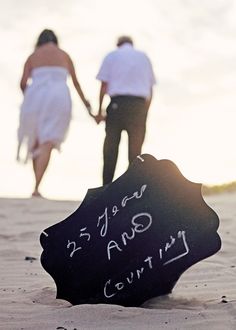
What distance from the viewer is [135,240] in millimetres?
3492

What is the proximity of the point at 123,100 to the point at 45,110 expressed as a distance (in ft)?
3.39

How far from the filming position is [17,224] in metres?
6.37

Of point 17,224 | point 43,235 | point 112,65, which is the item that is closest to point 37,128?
point 112,65

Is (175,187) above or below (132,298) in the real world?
above

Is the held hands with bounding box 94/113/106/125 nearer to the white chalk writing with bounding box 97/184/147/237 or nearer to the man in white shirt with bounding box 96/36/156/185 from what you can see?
the man in white shirt with bounding box 96/36/156/185

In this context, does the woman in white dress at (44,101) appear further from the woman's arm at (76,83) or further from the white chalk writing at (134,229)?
the white chalk writing at (134,229)

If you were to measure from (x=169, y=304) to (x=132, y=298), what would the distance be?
0.48 feet

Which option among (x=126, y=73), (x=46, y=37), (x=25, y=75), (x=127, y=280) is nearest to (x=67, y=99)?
(x=25, y=75)

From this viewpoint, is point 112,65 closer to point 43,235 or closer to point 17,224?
point 17,224

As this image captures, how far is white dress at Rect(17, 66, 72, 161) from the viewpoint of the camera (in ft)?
25.6

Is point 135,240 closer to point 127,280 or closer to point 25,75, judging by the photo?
point 127,280

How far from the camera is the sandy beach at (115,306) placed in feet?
10.4

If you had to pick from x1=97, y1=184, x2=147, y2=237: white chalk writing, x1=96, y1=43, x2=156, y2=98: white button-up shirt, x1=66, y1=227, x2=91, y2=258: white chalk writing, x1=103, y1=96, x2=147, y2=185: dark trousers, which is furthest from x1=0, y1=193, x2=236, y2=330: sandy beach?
x1=96, y1=43, x2=156, y2=98: white button-up shirt

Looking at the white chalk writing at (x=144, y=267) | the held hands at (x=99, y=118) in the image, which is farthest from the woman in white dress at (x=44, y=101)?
the white chalk writing at (x=144, y=267)
